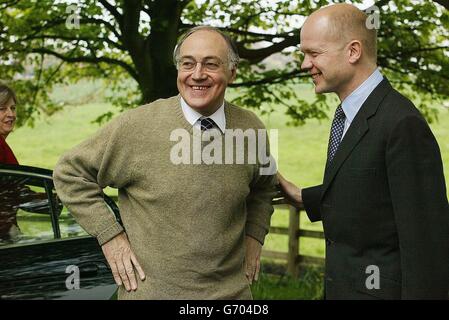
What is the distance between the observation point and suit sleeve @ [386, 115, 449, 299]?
228 centimetres

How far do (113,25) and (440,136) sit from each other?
1425 centimetres

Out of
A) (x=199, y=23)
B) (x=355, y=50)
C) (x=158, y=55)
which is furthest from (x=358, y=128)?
(x=199, y=23)

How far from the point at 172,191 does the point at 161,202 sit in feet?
0.21

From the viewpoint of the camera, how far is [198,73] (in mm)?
2701

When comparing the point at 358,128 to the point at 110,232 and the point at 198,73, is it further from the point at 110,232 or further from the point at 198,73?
the point at 110,232

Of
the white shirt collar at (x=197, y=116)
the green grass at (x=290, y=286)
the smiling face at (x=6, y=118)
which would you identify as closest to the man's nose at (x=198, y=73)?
the white shirt collar at (x=197, y=116)

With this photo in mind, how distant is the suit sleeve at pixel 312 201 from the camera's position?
313 cm

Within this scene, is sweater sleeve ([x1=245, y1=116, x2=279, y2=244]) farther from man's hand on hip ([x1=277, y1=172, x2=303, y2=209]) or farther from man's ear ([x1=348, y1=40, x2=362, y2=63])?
man's ear ([x1=348, y1=40, x2=362, y2=63])
